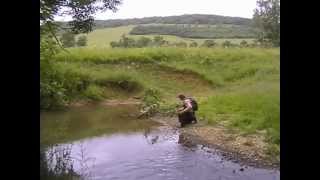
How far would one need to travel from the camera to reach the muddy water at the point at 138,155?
2.45 meters

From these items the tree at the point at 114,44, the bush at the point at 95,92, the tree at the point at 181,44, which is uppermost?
the tree at the point at 181,44

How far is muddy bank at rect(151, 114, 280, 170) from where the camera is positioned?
2.84 m

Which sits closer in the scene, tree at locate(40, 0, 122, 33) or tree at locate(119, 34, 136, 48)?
tree at locate(40, 0, 122, 33)

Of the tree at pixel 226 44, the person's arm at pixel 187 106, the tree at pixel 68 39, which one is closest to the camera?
the tree at pixel 68 39

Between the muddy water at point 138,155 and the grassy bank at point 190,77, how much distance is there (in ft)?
0.67

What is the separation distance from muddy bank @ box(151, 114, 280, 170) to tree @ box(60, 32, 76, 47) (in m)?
1.08

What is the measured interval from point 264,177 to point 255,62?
694 millimetres

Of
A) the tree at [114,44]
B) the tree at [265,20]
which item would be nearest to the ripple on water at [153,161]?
the tree at [114,44]

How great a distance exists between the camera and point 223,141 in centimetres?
298

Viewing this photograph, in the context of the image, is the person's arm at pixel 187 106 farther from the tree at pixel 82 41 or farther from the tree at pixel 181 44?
the tree at pixel 82 41

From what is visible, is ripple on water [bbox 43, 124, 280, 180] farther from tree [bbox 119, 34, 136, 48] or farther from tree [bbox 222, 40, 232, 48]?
tree [bbox 222, 40, 232, 48]

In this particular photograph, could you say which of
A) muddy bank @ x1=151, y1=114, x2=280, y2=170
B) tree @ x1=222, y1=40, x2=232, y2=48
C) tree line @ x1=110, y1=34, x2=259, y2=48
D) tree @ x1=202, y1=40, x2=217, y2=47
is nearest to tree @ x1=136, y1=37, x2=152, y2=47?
tree line @ x1=110, y1=34, x2=259, y2=48
